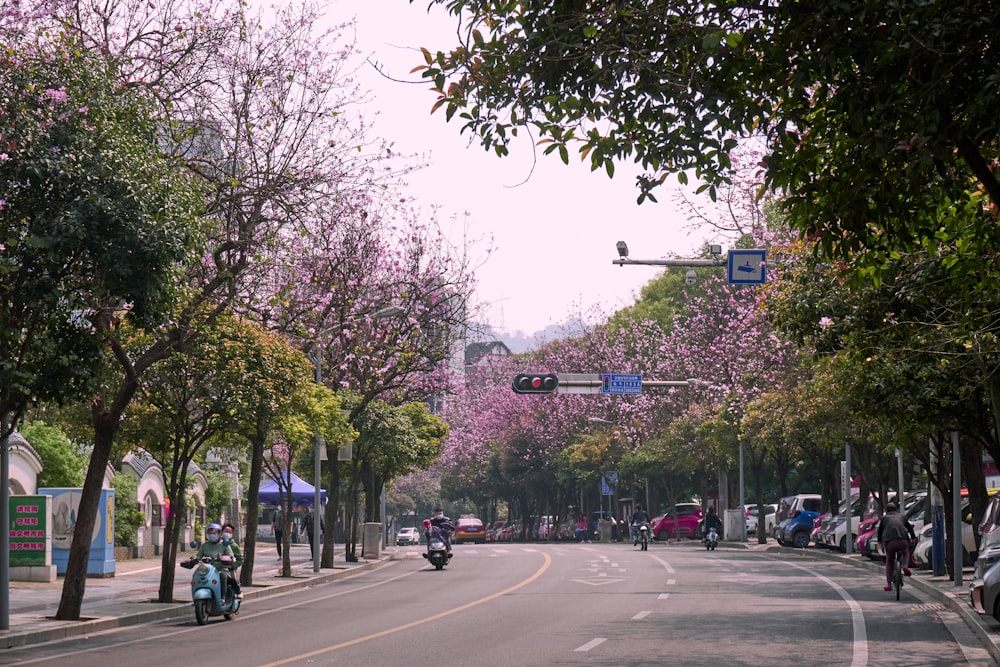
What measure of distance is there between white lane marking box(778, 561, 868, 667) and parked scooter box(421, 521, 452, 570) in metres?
13.4

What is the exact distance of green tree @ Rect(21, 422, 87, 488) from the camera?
39.8 meters

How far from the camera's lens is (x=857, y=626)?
58.0ft

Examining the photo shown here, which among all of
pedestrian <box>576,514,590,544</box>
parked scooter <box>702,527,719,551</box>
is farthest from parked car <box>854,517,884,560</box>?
pedestrian <box>576,514,590,544</box>

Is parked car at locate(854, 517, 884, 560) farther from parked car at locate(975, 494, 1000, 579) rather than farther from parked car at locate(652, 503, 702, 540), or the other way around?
parked car at locate(652, 503, 702, 540)

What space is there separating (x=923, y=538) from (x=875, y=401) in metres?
11.2

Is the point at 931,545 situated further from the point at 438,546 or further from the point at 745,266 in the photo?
the point at 438,546

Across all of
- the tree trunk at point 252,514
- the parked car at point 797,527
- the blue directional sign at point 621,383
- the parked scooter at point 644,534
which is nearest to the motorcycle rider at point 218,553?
the tree trunk at point 252,514

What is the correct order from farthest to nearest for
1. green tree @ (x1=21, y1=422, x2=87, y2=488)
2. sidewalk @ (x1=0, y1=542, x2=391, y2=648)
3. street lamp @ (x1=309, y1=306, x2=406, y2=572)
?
green tree @ (x1=21, y1=422, x2=87, y2=488) → street lamp @ (x1=309, y1=306, x2=406, y2=572) → sidewalk @ (x1=0, y1=542, x2=391, y2=648)

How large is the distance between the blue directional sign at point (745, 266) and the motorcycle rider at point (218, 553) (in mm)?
9815

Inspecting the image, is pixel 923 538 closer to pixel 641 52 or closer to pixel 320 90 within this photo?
pixel 320 90

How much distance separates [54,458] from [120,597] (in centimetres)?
1457

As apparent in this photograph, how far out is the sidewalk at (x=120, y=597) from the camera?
762 inches

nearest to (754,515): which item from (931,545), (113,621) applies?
(931,545)

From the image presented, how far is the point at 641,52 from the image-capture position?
10.1 m
